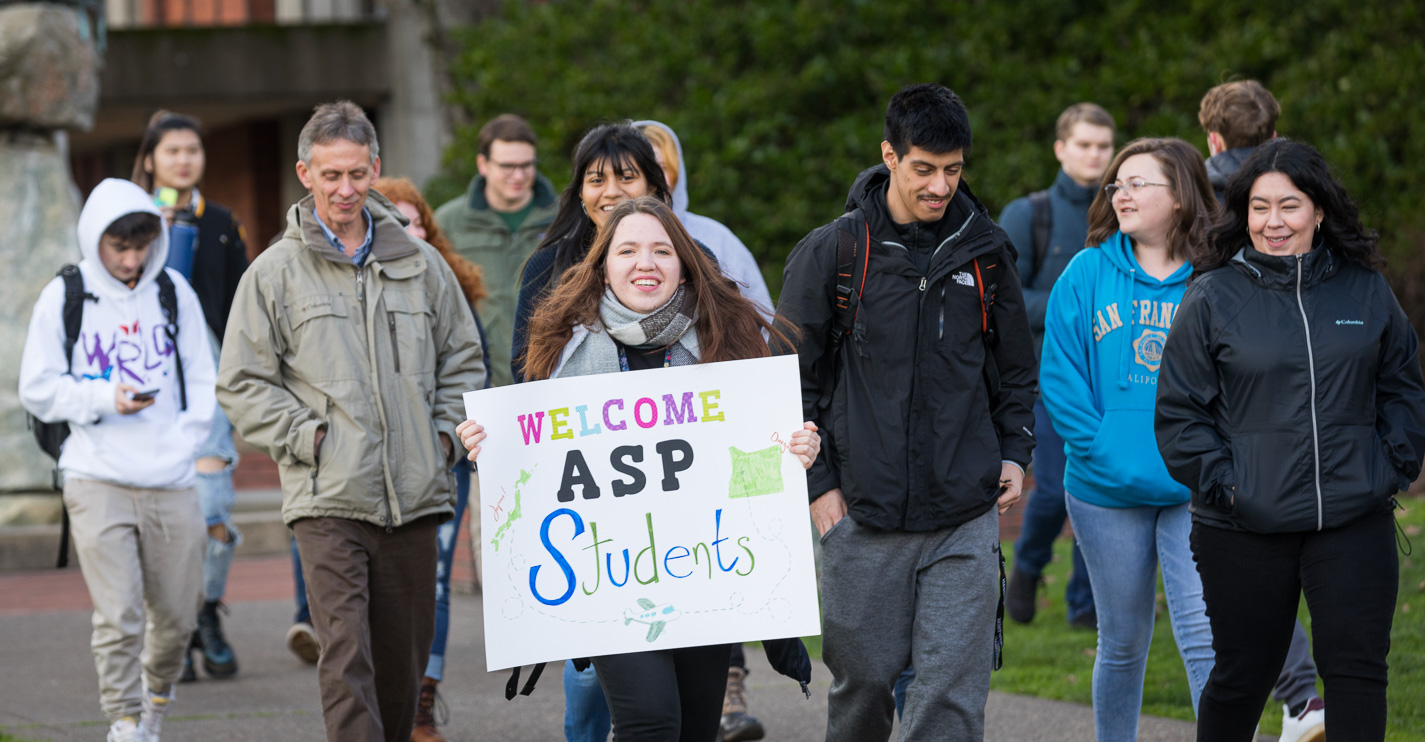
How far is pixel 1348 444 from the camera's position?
13.8 ft

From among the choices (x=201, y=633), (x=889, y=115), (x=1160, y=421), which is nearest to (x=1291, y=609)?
(x=1160, y=421)

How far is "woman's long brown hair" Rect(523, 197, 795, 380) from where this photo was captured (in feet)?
13.9

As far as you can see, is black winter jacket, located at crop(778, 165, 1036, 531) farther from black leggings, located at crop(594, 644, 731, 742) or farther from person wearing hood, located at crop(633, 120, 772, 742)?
person wearing hood, located at crop(633, 120, 772, 742)

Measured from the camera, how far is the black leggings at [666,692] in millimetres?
3930

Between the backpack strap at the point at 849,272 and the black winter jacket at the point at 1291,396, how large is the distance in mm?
939

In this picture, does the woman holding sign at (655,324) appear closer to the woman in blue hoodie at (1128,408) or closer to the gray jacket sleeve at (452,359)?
the gray jacket sleeve at (452,359)

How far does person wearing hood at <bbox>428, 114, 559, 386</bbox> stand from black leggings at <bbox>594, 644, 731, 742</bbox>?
311cm

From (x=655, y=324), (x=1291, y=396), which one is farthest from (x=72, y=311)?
(x=1291, y=396)

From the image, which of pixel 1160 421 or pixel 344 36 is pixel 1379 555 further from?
pixel 344 36

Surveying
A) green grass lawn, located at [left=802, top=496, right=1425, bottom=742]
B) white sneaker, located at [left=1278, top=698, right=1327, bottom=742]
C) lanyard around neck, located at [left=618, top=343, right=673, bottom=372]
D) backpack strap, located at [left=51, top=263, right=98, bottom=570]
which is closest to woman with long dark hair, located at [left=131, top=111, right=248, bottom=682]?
backpack strap, located at [left=51, top=263, right=98, bottom=570]

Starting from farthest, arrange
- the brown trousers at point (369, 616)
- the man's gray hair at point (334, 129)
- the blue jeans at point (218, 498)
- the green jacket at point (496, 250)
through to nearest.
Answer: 1. the green jacket at point (496, 250)
2. the blue jeans at point (218, 498)
3. the man's gray hair at point (334, 129)
4. the brown trousers at point (369, 616)

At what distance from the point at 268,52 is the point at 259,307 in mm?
15826

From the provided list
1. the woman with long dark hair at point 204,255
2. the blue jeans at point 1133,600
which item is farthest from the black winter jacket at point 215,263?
the blue jeans at point 1133,600

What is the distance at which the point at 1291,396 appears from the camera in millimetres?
4246
